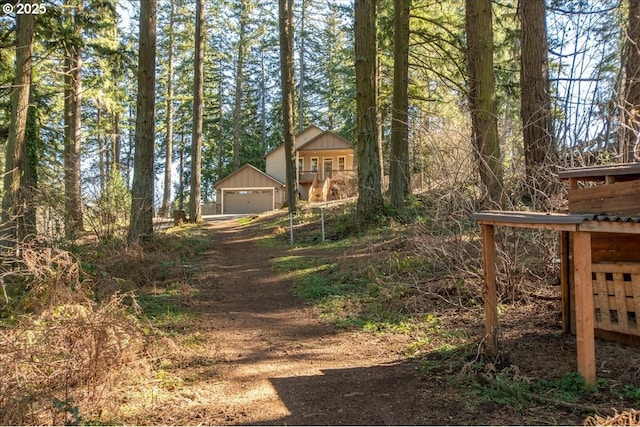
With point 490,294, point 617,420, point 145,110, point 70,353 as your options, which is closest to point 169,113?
point 145,110

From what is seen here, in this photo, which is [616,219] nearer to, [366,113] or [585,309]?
[585,309]

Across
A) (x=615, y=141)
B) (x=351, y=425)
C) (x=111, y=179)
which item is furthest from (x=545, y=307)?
(x=111, y=179)

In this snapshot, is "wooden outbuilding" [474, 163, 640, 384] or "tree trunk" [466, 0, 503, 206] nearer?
"wooden outbuilding" [474, 163, 640, 384]

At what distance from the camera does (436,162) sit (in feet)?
Answer: 22.9

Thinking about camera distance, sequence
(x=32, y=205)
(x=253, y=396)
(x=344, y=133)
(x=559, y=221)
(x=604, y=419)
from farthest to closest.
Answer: (x=344, y=133), (x=32, y=205), (x=253, y=396), (x=559, y=221), (x=604, y=419)

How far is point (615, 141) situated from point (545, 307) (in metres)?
2.51

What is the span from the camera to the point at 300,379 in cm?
455

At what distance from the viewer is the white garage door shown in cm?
3775

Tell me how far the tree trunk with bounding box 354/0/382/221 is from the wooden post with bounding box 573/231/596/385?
914cm

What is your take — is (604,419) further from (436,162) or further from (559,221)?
(436,162)

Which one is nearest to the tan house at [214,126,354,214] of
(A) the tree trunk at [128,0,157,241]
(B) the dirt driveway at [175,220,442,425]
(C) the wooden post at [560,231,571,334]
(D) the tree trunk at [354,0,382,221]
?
(D) the tree trunk at [354,0,382,221]

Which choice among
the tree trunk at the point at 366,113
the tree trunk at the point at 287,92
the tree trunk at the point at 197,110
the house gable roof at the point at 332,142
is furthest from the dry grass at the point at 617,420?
the house gable roof at the point at 332,142

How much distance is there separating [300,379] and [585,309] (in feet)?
8.89

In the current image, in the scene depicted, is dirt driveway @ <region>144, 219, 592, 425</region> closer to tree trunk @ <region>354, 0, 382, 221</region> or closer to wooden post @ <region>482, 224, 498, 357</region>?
wooden post @ <region>482, 224, 498, 357</region>
